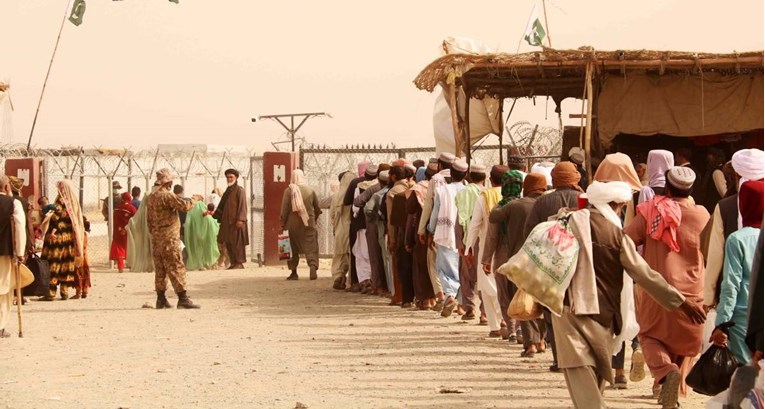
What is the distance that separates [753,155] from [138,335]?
6919mm

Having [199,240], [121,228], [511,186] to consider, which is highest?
[511,186]

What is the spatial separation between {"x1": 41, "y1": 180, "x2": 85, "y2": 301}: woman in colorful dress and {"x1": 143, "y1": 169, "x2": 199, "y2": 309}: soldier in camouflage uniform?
1.65 meters

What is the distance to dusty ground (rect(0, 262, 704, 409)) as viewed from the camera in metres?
8.34

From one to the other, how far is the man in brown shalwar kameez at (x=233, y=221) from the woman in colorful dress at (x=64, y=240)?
4.34m

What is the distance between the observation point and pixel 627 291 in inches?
279

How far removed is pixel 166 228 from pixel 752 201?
340 inches

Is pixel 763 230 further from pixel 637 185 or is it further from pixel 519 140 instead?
pixel 519 140

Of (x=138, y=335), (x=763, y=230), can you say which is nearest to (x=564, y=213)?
(x=763, y=230)

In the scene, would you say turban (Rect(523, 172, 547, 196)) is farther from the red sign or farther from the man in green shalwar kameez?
the red sign

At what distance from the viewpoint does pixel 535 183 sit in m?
9.83

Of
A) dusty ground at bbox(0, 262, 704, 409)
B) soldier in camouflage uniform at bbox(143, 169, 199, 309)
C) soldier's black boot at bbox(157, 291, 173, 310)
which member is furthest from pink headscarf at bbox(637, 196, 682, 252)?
soldier's black boot at bbox(157, 291, 173, 310)

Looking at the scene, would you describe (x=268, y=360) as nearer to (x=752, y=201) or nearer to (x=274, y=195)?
(x=752, y=201)

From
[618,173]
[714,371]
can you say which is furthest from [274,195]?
[714,371]

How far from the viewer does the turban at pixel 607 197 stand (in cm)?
686
